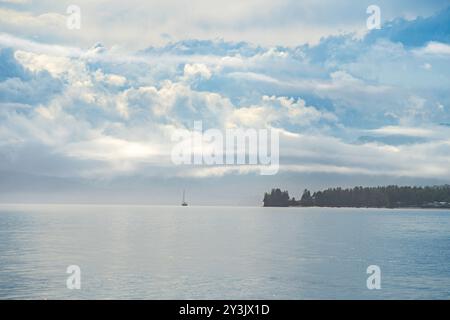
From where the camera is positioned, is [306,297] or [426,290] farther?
[426,290]

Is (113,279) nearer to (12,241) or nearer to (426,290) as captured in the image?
(426,290)

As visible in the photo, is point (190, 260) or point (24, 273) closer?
point (24, 273)

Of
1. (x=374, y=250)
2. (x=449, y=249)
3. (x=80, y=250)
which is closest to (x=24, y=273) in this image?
(x=80, y=250)

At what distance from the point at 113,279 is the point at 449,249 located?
67.0 meters

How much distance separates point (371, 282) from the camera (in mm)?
56406

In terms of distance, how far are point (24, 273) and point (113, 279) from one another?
10418 millimetres

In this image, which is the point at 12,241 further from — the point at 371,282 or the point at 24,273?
the point at 371,282

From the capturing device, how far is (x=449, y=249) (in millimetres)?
99500
